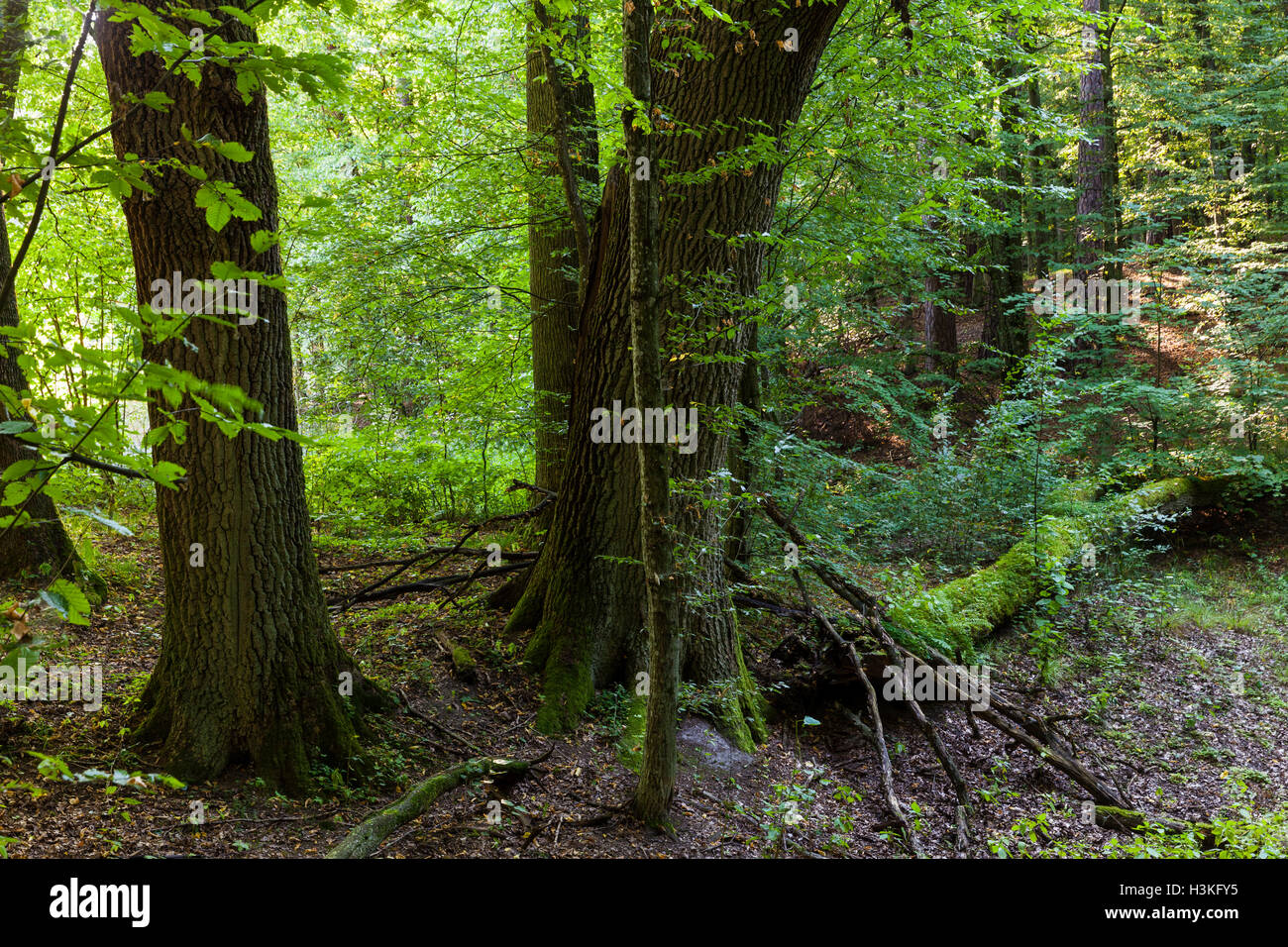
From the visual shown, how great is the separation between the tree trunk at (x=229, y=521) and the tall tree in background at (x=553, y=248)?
2.84 meters

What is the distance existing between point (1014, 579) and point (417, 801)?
24.6 feet

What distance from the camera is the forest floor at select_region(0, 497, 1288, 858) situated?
3787 mm

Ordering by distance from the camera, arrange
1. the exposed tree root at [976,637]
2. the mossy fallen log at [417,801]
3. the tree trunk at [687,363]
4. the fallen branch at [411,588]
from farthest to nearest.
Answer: the fallen branch at [411,588], the exposed tree root at [976,637], the tree trunk at [687,363], the mossy fallen log at [417,801]

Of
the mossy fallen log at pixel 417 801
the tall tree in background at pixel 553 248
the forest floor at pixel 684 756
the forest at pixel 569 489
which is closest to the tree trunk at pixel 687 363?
the forest at pixel 569 489

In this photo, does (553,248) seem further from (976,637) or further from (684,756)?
(976,637)

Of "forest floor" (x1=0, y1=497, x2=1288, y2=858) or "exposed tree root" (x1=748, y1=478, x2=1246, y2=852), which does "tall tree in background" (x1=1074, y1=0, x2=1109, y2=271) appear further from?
"forest floor" (x1=0, y1=497, x2=1288, y2=858)

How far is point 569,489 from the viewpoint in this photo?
609 cm

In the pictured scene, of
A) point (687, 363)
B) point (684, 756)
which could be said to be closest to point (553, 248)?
point (687, 363)

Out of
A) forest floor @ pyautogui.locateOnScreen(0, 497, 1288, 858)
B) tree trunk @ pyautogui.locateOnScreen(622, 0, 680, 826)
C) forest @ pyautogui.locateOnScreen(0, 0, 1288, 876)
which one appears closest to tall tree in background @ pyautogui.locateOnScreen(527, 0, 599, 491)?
forest @ pyautogui.locateOnScreen(0, 0, 1288, 876)

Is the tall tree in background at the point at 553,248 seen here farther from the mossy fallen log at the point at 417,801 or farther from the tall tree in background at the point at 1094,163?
the tall tree in background at the point at 1094,163

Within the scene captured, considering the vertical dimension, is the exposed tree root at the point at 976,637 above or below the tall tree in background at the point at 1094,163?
below

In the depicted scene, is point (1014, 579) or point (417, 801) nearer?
point (417, 801)

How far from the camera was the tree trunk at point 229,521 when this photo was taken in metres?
3.81
